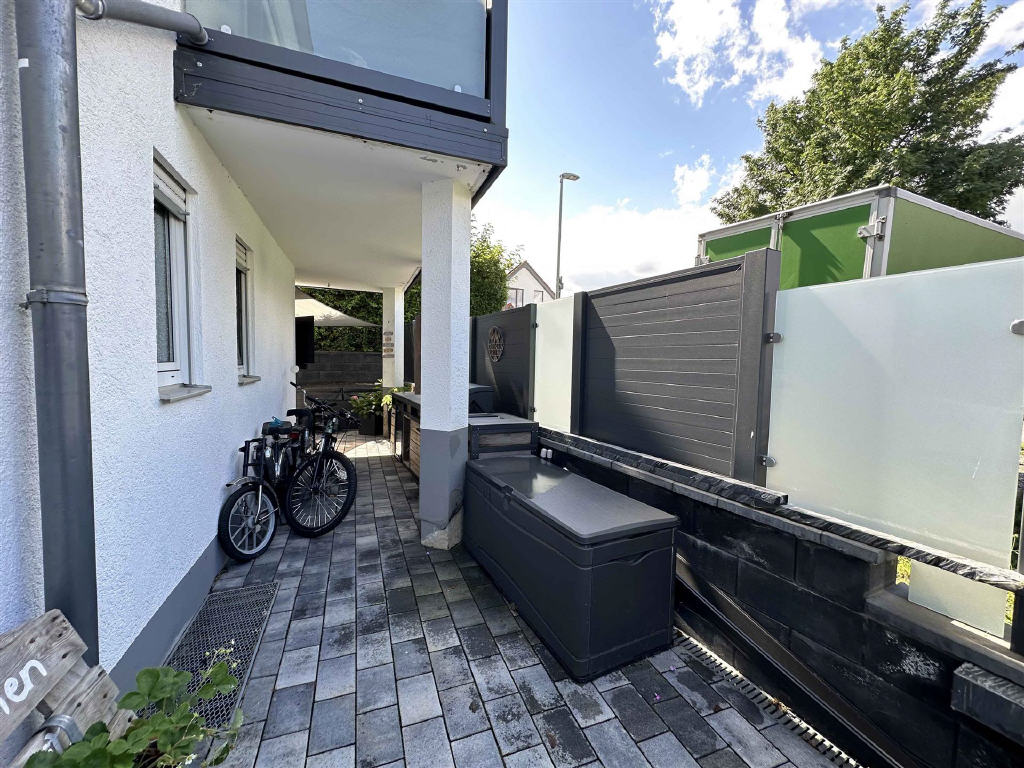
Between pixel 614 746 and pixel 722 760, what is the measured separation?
1.36 feet

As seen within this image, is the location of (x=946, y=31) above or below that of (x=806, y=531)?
above

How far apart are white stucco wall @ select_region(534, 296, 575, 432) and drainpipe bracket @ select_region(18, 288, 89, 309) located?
2.99m

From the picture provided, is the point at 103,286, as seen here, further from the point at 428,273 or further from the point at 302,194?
the point at 302,194

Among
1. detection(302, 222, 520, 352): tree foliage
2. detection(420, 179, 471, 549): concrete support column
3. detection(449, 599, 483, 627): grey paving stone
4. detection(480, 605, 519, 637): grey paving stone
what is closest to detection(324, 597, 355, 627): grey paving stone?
detection(449, 599, 483, 627): grey paving stone

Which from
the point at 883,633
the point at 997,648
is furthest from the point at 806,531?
the point at 997,648

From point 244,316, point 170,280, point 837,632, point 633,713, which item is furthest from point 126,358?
point 837,632

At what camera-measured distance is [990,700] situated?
50.1 inches

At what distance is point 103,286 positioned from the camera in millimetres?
1601

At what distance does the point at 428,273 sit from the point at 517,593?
2511 millimetres

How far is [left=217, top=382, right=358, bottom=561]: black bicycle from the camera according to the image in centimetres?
312

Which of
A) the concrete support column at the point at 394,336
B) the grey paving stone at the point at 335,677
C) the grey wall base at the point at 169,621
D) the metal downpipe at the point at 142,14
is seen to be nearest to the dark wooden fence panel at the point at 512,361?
the grey paving stone at the point at 335,677

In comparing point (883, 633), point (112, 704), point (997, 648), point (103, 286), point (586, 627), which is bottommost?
point (586, 627)

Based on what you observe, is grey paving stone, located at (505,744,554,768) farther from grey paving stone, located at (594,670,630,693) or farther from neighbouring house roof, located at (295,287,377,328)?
neighbouring house roof, located at (295,287,377,328)

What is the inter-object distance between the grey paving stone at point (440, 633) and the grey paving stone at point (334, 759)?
2.16 feet
